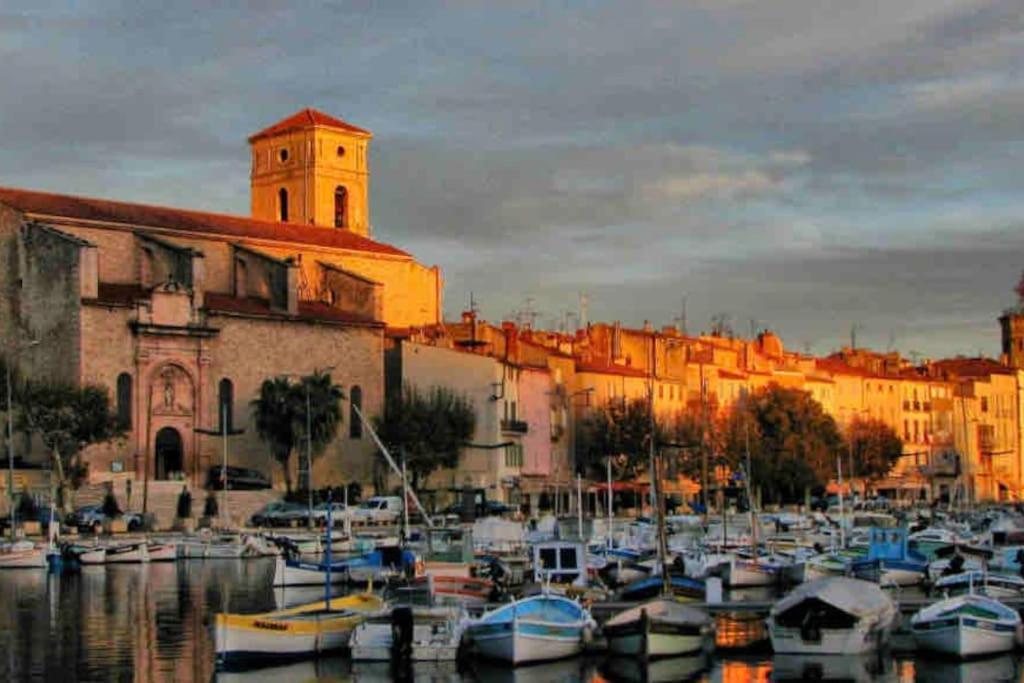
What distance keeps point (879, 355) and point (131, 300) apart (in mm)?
75949

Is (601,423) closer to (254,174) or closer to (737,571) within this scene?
(254,174)

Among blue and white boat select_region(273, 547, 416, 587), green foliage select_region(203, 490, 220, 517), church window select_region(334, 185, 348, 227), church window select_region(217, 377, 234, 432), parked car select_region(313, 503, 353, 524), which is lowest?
blue and white boat select_region(273, 547, 416, 587)

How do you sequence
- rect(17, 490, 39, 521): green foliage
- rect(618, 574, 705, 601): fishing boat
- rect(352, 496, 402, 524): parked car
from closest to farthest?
rect(618, 574, 705, 601): fishing boat < rect(17, 490, 39, 521): green foliage < rect(352, 496, 402, 524): parked car

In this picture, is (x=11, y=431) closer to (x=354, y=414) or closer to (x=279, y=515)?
(x=279, y=515)

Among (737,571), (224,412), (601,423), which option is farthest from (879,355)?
(737,571)

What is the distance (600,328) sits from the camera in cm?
11275

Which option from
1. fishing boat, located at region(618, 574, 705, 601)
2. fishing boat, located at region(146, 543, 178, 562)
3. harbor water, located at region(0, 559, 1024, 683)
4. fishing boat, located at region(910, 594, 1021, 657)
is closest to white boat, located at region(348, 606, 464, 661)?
harbor water, located at region(0, 559, 1024, 683)

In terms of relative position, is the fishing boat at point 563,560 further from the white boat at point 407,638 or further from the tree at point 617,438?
the tree at point 617,438

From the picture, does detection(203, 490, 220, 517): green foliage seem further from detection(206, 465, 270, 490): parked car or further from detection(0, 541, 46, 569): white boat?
detection(0, 541, 46, 569): white boat

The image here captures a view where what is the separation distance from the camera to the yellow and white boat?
3356cm

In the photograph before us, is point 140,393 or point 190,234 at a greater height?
point 190,234

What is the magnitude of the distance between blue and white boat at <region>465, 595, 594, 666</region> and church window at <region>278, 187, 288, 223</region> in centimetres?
7872

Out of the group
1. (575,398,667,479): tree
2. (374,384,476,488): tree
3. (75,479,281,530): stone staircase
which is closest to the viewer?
(75,479,281,530): stone staircase

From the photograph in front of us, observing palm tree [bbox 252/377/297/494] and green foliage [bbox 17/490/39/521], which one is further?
palm tree [bbox 252/377/297/494]
